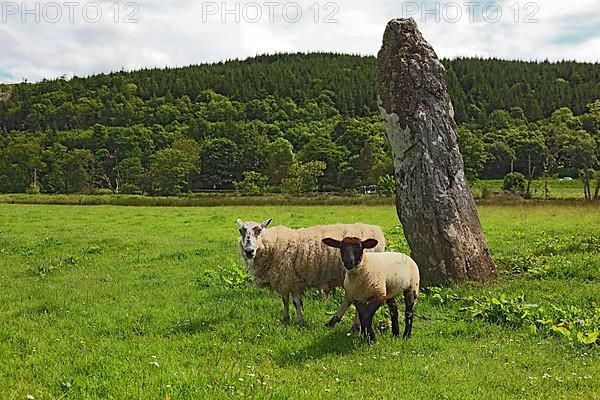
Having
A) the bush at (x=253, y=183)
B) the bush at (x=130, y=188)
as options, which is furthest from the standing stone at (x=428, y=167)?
the bush at (x=130, y=188)

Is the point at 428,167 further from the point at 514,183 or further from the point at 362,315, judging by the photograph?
→ the point at 514,183

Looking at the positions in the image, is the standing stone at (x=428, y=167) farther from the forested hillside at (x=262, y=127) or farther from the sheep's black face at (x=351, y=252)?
the forested hillside at (x=262, y=127)

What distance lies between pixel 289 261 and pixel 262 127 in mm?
131290

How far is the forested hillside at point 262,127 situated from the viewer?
102 meters

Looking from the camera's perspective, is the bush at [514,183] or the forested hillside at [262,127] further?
the forested hillside at [262,127]

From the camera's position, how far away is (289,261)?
35.2 feet

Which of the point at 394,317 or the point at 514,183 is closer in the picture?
the point at 394,317

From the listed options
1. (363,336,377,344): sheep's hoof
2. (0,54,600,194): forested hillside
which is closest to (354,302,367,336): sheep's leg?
(363,336,377,344): sheep's hoof

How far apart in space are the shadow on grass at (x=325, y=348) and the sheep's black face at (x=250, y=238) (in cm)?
225

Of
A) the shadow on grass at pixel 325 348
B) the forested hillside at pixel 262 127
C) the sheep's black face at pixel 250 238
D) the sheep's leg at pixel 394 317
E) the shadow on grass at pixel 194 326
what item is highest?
the forested hillside at pixel 262 127

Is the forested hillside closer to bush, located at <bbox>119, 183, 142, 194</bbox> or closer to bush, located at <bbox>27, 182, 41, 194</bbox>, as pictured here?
bush, located at <bbox>119, 183, 142, 194</bbox>

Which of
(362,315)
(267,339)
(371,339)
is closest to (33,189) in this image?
(267,339)

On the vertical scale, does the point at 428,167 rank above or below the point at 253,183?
above

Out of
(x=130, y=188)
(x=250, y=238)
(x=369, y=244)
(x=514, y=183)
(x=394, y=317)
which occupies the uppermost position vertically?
(x=369, y=244)
